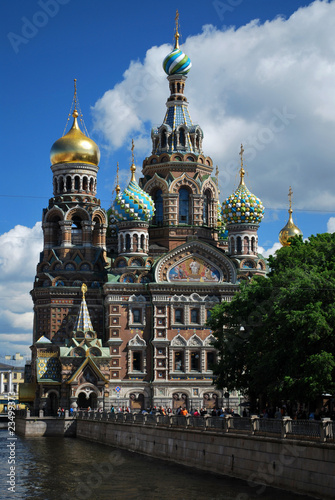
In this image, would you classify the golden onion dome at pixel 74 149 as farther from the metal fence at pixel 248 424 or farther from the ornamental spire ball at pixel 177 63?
the metal fence at pixel 248 424

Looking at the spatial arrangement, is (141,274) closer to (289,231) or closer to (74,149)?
(74,149)

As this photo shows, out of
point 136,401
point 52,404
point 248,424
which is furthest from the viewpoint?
point 52,404

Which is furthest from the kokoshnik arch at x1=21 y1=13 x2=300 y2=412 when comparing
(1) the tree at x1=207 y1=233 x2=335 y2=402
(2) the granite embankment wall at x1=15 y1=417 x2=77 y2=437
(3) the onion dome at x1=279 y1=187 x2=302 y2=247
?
(1) the tree at x1=207 y1=233 x2=335 y2=402

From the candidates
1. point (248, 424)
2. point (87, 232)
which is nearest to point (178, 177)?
point (87, 232)

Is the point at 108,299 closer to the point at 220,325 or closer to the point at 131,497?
the point at 220,325

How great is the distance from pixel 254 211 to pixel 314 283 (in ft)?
91.9

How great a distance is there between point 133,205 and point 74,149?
760 cm

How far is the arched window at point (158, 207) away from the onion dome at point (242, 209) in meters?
5.08

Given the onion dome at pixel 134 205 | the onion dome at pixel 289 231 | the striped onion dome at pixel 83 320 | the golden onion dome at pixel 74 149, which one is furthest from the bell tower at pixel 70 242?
the onion dome at pixel 289 231

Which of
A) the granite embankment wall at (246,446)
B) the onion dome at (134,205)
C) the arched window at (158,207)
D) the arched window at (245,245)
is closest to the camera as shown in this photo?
the granite embankment wall at (246,446)

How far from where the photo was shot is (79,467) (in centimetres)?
3484

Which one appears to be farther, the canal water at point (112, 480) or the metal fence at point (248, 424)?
the canal water at point (112, 480)

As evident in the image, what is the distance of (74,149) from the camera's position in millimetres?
63750

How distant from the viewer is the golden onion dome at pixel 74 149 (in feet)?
209
